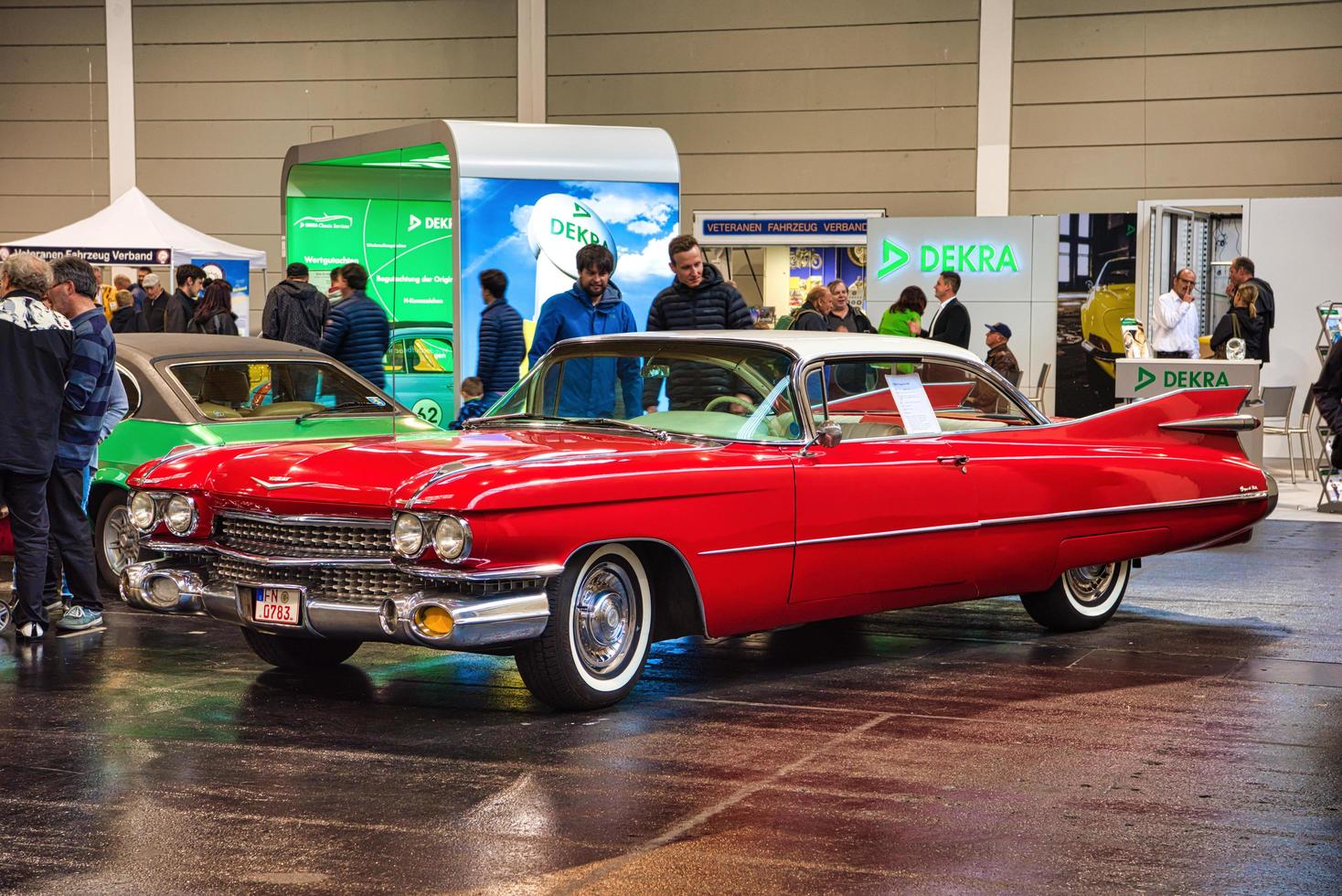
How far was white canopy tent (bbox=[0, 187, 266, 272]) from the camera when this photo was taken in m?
19.5

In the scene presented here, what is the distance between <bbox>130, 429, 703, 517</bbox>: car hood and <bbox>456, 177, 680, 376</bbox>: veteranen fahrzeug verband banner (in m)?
5.67

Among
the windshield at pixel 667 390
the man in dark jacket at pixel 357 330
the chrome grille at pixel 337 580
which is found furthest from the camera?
the man in dark jacket at pixel 357 330

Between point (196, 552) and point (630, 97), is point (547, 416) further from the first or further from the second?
point (630, 97)

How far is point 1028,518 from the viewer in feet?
24.2

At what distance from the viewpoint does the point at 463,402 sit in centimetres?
1076

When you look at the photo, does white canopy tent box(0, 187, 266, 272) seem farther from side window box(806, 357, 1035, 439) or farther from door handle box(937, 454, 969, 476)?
door handle box(937, 454, 969, 476)

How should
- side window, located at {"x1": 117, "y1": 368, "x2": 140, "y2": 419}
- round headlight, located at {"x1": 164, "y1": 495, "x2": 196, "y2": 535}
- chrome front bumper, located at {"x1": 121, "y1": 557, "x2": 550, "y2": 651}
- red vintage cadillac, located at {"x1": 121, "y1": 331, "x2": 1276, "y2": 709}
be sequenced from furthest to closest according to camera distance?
1. side window, located at {"x1": 117, "y1": 368, "x2": 140, "y2": 419}
2. round headlight, located at {"x1": 164, "y1": 495, "x2": 196, "y2": 535}
3. red vintage cadillac, located at {"x1": 121, "y1": 331, "x2": 1276, "y2": 709}
4. chrome front bumper, located at {"x1": 121, "y1": 557, "x2": 550, "y2": 651}

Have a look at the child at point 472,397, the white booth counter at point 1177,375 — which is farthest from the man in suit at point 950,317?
the child at point 472,397

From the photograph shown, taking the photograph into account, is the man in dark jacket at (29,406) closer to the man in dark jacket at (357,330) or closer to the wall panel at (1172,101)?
the man in dark jacket at (357,330)

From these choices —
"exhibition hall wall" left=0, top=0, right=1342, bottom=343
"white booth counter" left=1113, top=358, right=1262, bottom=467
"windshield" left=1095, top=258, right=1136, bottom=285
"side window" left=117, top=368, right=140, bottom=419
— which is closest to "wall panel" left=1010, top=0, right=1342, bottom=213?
"exhibition hall wall" left=0, top=0, right=1342, bottom=343

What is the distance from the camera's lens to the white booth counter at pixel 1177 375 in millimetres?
15023

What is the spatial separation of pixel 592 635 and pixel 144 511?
1.91 meters

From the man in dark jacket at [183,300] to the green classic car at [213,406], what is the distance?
6.22 m

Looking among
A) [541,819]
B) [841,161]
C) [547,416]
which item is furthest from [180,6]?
[541,819]
